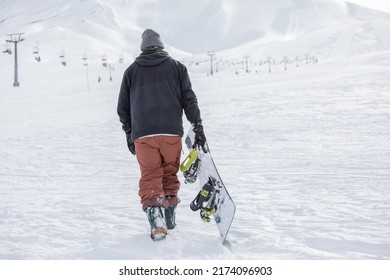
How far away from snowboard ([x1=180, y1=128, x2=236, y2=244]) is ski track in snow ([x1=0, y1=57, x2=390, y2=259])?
16 cm

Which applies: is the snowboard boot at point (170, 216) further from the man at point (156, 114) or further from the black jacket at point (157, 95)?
the black jacket at point (157, 95)

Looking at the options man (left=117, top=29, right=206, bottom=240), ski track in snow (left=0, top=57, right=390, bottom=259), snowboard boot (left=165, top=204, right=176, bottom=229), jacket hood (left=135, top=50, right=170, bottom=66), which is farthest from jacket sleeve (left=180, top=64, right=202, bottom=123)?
ski track in snow (left=0, top=57, right=390, bottom=259)

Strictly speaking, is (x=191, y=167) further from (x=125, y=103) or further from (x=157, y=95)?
(x=125, y=103)

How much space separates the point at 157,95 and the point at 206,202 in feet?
3.20

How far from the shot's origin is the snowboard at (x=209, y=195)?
148 inches

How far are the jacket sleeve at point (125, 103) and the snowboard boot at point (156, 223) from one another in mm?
766

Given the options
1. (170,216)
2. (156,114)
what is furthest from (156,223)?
(156,114)

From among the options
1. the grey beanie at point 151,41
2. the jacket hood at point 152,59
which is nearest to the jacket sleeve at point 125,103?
the jacket hood at point 152,59

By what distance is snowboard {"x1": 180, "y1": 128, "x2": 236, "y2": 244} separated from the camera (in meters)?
3.76

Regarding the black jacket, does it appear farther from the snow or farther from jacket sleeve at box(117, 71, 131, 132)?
the snow

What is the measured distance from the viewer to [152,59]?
386cm

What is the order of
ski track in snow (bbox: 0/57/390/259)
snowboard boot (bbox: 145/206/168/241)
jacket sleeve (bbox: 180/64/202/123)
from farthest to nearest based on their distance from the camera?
jacket sleeve (bbox: 180/64/202/123) < snowboard boot (bbox: 145/206/168/241) < ski track in snow (bbox: 0/57/390/259)

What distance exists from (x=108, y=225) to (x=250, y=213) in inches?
52.2
